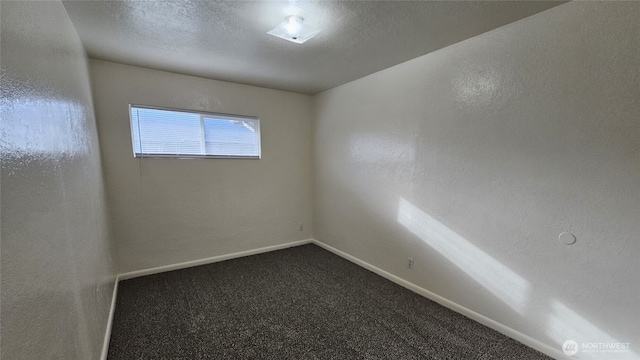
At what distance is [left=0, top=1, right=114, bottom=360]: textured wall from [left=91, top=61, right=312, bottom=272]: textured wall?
124 cm

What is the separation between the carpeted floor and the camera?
1828 mm

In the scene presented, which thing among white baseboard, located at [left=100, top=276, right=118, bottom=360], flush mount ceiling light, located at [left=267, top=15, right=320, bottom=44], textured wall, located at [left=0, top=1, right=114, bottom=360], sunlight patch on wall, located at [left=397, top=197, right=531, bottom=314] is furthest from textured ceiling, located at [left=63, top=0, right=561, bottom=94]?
white baseboard, located at [left=100, top=276, right=118, bottom=360]

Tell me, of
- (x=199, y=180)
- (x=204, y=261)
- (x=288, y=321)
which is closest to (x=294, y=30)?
(x=199, y=180)

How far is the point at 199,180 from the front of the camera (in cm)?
325

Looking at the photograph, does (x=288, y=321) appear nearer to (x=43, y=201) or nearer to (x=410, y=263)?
(x=410, y=263)

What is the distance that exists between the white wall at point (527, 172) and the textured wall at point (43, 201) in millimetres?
2605

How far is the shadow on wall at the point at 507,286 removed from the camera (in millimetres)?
1616

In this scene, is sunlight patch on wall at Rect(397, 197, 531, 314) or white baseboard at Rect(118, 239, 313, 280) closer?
sunlight patch on wall at Rect(397, 197, 531, 314)

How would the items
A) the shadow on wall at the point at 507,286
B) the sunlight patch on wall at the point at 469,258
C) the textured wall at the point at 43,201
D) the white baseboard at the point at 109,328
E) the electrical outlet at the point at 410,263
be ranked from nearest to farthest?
the textured wall at the point at 43,201 < the shadow on wall at the point at 507,286 < the white baseboard at the point at 109,328 < the sunlight patch on wall at the point at 469,258 < the electrical outlet at the point at 410,263

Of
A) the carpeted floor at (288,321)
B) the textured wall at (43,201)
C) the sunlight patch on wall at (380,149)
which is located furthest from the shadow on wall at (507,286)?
the textured wall at (43,201)

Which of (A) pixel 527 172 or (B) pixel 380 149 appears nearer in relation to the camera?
(A) pixel 527 172

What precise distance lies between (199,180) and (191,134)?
595mm

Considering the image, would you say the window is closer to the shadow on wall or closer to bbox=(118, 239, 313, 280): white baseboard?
bbox=(118, 239, 313, 280): white baseboard

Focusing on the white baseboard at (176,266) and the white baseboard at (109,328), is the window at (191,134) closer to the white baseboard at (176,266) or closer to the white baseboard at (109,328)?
the white baseboard at (176,266)
